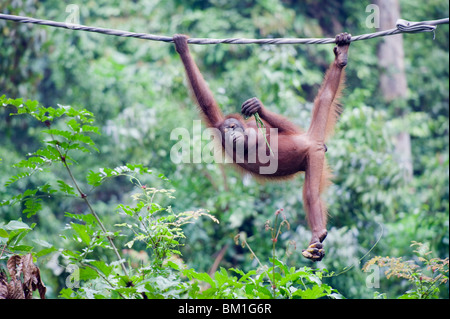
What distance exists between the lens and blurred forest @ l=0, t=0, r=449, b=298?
5301 millimetres

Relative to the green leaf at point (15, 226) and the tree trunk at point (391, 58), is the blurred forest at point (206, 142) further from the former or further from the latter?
the tree trunk at point (391, 58)

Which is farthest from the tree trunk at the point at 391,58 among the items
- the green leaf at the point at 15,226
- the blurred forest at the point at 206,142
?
the green leaf at the point at 15,226

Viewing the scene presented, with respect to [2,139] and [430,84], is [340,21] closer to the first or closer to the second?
[430,84]

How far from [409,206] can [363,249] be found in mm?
2724

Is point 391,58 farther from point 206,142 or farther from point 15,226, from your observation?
point 15,226

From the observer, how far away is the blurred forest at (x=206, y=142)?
17.4ft

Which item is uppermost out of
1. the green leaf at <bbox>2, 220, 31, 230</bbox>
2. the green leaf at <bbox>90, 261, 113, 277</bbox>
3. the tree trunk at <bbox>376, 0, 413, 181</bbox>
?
the tree trunk at <bbox>376, 0, 413, 181</bbox>

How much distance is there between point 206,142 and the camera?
553 cm

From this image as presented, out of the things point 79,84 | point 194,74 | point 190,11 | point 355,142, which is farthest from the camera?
point 190,11

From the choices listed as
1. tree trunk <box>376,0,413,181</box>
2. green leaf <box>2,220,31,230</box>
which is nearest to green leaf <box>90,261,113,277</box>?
green leaf <box>2,220,31,230</box>

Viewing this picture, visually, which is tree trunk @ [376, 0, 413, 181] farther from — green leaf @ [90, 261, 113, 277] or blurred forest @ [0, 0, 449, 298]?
green leaf @ [90, 261, 113, 277]

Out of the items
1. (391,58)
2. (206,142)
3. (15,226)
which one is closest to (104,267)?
(15,226)

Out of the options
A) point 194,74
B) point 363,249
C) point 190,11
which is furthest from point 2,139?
point 363,249

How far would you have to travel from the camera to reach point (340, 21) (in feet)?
31.9
